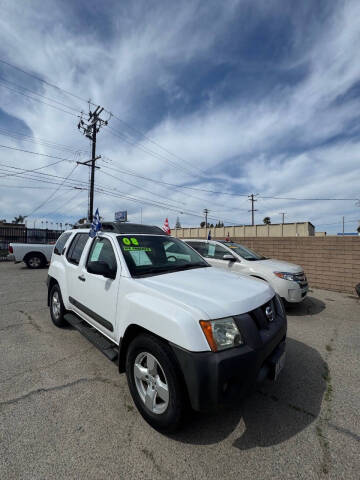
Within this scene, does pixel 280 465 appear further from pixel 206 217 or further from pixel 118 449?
pixel 206 217

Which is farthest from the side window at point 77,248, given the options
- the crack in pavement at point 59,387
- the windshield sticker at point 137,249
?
the crack in pavement at point 59,387

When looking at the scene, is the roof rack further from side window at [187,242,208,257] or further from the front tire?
side window at [187,242,208,257]

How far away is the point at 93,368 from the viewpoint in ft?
9.55

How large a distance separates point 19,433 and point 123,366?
0.93m

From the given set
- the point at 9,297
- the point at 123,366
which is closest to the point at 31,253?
the point at 9,297

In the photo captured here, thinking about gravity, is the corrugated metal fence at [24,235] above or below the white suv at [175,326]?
above

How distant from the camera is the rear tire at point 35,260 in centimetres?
1177

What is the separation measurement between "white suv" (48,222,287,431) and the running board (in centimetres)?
1

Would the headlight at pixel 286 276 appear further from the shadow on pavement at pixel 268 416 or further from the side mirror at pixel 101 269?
the side mirror at pixel 101 269

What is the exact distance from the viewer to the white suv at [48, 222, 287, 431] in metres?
1.66

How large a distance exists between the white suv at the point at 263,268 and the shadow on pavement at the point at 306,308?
32cm

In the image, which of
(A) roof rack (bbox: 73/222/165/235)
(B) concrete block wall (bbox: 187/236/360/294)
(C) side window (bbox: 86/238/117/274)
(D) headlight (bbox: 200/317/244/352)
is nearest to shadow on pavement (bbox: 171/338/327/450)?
(D) headlight (bbox: 200/317/244/352)

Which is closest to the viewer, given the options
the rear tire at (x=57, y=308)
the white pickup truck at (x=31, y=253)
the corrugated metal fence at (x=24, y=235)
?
the rear tire at (x=57, y=308)

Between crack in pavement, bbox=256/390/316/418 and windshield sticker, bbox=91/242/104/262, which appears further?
windshield sticker, bbox=91/242/104/262
